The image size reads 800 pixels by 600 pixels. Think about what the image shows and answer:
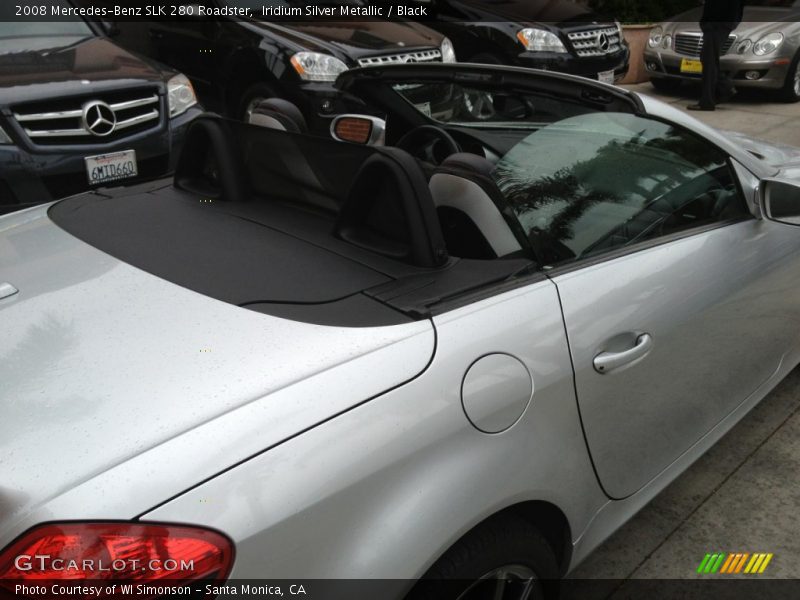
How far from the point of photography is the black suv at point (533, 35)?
27.4ft

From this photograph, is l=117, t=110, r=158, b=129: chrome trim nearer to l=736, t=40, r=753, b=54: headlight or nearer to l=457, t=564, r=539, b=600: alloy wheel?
l=457, t=564, r=539, b=600: alloy wheel

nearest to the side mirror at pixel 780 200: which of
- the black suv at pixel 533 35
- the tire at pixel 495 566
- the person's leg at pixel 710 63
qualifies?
the tire at pixel 495 566

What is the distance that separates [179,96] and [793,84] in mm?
7797

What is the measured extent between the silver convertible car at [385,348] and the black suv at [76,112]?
6.86ft

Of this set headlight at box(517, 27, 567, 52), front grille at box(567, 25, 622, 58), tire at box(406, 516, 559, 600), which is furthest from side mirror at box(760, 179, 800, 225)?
front grille at box(567, 25, 622, 58)

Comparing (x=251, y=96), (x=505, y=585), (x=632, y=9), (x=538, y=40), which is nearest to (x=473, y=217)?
(x=505, y=585)

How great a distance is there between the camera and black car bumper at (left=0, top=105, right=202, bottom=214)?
4.23 meters

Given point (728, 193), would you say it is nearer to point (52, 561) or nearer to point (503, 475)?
point (503, 475)

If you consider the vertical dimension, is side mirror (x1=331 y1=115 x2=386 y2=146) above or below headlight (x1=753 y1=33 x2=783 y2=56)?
above

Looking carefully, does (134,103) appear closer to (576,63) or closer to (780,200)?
(780,200)

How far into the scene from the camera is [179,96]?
17.0 ft

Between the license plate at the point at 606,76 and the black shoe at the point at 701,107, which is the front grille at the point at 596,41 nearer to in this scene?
the license plate at the point at 606,76

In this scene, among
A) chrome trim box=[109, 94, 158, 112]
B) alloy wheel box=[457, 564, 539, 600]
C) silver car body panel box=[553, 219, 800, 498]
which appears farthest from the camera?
chrome trim box=[109, 94, 158, 112]

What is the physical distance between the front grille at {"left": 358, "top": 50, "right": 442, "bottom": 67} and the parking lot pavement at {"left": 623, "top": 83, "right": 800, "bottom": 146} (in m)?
3.12
